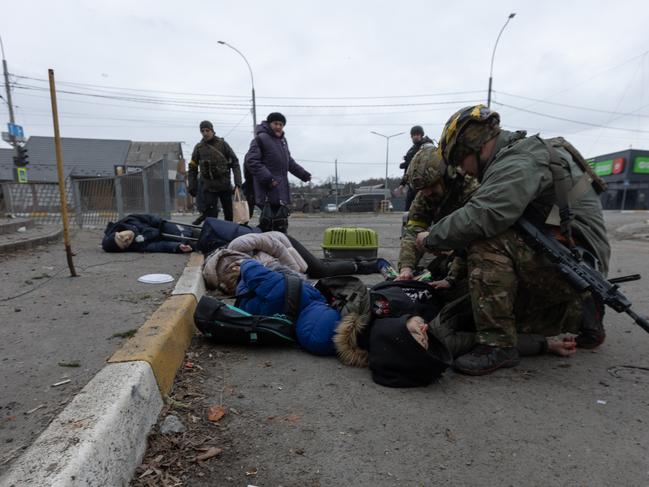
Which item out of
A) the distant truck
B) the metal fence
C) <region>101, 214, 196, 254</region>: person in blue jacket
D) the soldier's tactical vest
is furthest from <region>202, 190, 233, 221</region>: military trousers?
the distant truck

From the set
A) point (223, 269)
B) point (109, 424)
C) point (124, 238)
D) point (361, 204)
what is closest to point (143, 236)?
point (124, 238)

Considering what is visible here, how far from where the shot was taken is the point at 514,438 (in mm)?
1600

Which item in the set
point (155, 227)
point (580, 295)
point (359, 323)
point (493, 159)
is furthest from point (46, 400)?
point (155, 227)

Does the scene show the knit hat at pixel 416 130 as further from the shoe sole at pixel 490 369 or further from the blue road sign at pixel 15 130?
the blue road sign at pixel 15 130

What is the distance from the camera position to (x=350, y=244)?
197 inches

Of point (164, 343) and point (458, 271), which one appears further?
point (458, 271)

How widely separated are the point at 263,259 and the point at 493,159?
2382 millimetres

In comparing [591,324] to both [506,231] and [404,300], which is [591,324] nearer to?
[506,231]

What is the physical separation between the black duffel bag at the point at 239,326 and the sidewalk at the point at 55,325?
425 mm

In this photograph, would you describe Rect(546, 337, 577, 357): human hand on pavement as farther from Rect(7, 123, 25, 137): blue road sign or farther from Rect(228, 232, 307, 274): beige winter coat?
Rect(7, 123, 25, 137): blue road sign

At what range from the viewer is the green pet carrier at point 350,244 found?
16.4 feet

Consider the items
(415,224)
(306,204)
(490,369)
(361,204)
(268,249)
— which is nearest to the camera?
(490,369)

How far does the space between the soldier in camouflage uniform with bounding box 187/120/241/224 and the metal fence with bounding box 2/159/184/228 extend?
9.25ft

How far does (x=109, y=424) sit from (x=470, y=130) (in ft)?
7.42
